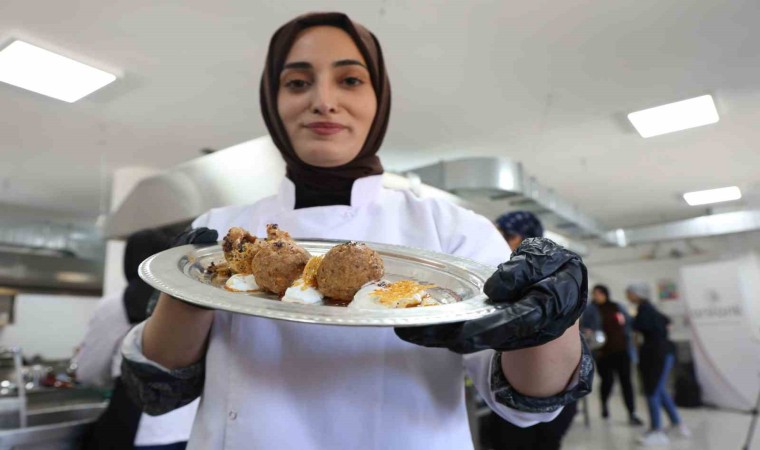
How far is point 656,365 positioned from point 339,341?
557cm

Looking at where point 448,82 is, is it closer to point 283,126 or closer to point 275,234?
point 283,126

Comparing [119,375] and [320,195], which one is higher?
[320,195]

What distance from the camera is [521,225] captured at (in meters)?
2.48

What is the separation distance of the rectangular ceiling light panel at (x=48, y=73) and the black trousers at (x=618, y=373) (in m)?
6.15

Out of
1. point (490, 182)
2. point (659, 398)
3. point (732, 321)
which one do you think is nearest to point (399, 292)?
point (732, 321)

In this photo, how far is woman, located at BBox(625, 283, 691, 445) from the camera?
5.25 metres

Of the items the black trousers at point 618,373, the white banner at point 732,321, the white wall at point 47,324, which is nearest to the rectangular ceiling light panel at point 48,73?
the white banner at point 732,321

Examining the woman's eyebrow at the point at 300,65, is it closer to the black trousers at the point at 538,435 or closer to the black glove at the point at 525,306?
the black glove at the point at 525,306

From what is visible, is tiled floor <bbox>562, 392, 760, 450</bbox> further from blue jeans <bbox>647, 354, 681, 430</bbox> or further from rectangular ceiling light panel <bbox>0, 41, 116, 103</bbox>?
rectangular ceiling light panel <bbox>0, 41, 116, 103</bbox>

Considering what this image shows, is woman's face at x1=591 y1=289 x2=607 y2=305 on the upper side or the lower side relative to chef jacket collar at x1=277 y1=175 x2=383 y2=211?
Result: lower

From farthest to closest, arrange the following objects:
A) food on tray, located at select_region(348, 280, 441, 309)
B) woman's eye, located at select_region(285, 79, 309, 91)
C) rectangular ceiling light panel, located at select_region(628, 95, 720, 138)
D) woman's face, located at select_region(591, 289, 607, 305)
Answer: woman's face, located at select_region(591, 289, 607, 305) → rectangular ceiling light panel, located at select_region(628, 95, 720, 138) → woman's eye, located at select_region(285, 79, 309, 91) → food on tray, located at select_region(348, 280, 441, 309)

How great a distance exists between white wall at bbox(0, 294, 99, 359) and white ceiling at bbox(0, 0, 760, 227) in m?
2.50

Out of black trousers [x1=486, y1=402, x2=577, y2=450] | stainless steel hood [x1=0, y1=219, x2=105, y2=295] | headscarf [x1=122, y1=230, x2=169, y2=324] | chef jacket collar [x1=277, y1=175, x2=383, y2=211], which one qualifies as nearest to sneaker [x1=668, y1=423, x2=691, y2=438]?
black trousers [x1=486, y1=402, x2=577, y2=450]

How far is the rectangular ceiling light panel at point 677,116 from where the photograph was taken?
12.9ft
